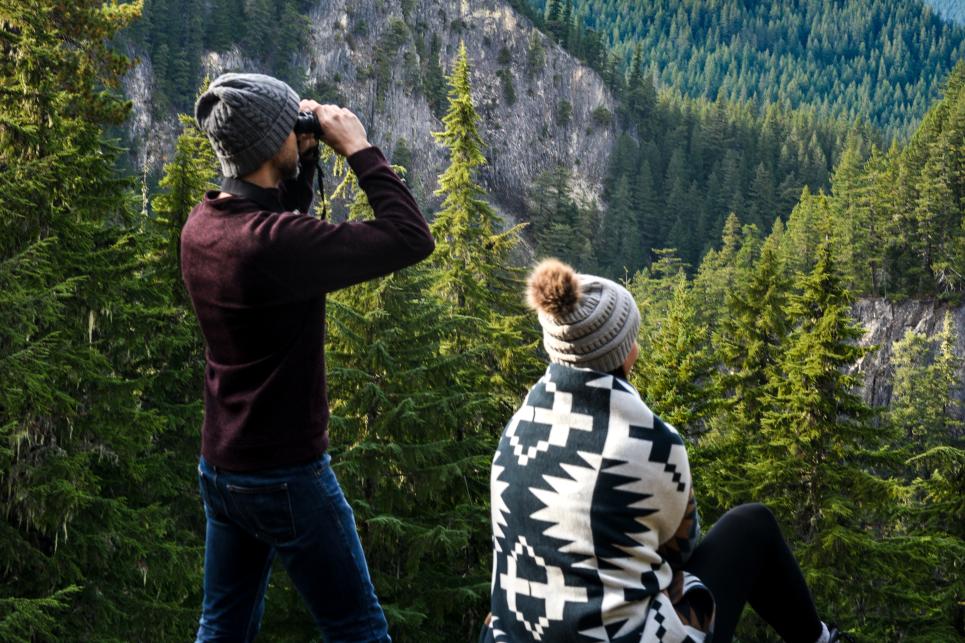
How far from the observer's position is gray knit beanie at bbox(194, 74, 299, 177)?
2.87 metres

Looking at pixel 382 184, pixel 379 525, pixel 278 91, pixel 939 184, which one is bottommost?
pixel 939 184

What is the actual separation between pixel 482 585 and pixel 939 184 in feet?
265

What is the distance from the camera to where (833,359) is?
19078mm

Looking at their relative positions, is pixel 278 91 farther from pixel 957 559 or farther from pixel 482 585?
pixel 957 559

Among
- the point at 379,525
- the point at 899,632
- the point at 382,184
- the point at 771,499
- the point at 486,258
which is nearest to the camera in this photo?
the point at 382,184

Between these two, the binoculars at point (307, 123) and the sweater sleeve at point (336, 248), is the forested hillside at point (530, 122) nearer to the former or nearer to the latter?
the binoculars at point (307, 123)

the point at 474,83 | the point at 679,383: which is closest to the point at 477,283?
the point at 679,383

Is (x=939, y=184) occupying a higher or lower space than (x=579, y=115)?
higher

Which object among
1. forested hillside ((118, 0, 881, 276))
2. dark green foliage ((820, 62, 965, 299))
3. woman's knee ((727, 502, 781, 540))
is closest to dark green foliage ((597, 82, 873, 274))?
forested hillside ((118, 0, 881, 276))

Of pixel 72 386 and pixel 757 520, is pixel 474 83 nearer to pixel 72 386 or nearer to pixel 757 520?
pixel 72 386

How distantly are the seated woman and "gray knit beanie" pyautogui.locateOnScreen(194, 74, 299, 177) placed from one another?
3.18 ft

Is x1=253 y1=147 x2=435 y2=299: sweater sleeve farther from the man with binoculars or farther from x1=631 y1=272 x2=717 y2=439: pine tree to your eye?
x1=631 y1=272 x2=717 y2=439: pine tree

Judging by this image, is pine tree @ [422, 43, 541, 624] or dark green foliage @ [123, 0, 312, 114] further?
dark green foliage @ [123, 0, 312, 114]

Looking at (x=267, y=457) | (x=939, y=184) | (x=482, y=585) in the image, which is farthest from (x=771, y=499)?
(x=939, y=184)
